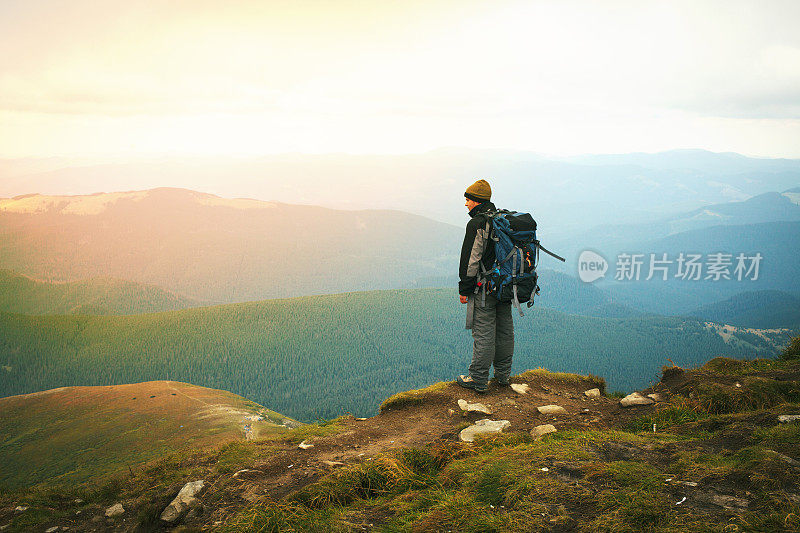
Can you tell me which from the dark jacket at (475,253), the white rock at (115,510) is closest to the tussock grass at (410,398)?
the dark jacket at (475,253)

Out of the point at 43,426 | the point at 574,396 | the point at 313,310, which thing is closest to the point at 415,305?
the point at 313,310

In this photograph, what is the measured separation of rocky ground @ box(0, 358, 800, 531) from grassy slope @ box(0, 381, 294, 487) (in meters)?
6.52

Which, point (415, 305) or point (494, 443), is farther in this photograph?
point (415, 305)

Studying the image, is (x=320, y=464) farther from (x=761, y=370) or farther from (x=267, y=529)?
(x=761, y=370)

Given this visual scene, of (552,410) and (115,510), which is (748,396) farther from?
(115,510)

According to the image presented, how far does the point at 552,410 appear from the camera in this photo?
991cm

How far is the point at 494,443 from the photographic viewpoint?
7.91m

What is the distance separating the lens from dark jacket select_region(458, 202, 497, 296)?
1039 cm

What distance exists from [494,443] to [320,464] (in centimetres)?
351

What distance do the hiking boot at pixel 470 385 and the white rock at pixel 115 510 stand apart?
8.49 m

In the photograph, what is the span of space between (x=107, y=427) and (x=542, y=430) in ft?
85.6

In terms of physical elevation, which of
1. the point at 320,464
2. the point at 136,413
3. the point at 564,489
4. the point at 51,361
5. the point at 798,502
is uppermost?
the point at 798,502

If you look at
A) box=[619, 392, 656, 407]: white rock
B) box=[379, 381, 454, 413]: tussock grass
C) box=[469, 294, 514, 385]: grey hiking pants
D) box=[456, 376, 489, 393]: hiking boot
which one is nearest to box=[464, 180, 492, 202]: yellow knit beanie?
box=[469, 294, 514, 385]: grey hiking pants

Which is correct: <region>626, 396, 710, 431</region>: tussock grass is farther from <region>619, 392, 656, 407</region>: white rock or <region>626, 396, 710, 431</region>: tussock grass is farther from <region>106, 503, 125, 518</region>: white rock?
<region>106, 503, 125, 518</region>: white rock
